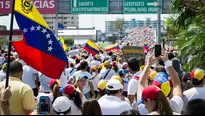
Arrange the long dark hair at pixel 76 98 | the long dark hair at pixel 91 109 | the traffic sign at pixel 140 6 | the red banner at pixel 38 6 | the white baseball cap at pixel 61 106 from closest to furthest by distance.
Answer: the long dark hair at pixel 91 109, the white baseball cap at pixel 61 106, the long dark hair at pixel 76 98, the traffic sign at pixel 140 6, the red banner at pixel 38 6

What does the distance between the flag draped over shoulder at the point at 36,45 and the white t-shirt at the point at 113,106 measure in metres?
1.03

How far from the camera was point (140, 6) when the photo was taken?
110 feet

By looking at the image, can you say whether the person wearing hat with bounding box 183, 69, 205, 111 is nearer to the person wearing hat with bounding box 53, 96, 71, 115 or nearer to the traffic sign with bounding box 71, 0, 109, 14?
the person wearing hat with bounding box 53, 96, 71, 115

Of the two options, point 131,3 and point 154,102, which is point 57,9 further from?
point 154,102

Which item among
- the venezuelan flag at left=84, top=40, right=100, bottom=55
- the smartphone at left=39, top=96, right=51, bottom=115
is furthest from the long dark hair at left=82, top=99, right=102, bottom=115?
the venezuelan flag at left=84, top=40, right=100, bottom=55

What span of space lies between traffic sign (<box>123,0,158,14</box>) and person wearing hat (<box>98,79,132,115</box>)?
89.4 ft

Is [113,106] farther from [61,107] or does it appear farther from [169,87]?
[169,87]

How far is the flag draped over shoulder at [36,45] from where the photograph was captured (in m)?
6.72

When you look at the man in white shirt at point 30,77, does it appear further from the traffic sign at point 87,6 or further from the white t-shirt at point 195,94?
the traffic sign at point 87,6

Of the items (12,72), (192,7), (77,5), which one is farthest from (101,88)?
(77,5)

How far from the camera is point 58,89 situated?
734 cm

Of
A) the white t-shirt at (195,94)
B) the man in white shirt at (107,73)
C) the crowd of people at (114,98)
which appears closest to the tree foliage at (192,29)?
the man in white shirt at (107,73)

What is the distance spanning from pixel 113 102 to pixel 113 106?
0.11m

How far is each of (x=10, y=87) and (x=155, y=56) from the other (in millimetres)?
2256
